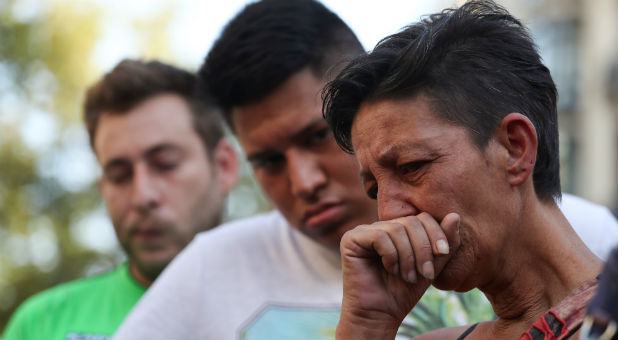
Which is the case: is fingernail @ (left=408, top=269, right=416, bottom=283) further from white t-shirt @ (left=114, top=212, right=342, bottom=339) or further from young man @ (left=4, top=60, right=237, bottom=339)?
young man @ (left=4, top=60, right=237, bottom=339)

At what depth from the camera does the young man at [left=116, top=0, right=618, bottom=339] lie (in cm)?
360

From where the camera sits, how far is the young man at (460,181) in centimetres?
236

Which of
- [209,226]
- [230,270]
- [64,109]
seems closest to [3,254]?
[64,109]

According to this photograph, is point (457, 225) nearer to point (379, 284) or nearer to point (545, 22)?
point (379, 284)

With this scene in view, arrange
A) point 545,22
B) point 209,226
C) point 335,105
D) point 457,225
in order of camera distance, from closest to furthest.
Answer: point 457,225 < point 335,105 < point 209,226 < point 545,22

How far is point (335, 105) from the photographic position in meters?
2.68

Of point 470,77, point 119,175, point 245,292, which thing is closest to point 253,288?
point 245,292

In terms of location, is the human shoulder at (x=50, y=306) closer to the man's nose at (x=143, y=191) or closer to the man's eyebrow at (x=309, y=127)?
the man's nose at (x=143, y=191)

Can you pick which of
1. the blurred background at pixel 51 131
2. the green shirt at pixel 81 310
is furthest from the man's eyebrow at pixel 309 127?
the blurred background at pixel 51 131

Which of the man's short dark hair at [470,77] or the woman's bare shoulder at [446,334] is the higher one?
the man's short dark hair at [470,77]

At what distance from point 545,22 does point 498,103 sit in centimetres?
2450

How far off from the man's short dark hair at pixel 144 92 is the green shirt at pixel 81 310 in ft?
3.10

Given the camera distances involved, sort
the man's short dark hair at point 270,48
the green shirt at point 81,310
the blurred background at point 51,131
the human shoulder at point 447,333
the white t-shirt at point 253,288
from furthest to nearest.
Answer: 1. the blurred background at point 51,131
2. the green shirt at point 81,310
3. the man's short dark hair at point 270,48
4. the white t-shirt at point 253,288
5. the human shoulder at point 447,333

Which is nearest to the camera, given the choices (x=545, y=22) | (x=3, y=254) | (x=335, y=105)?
(x=335, y=105)
